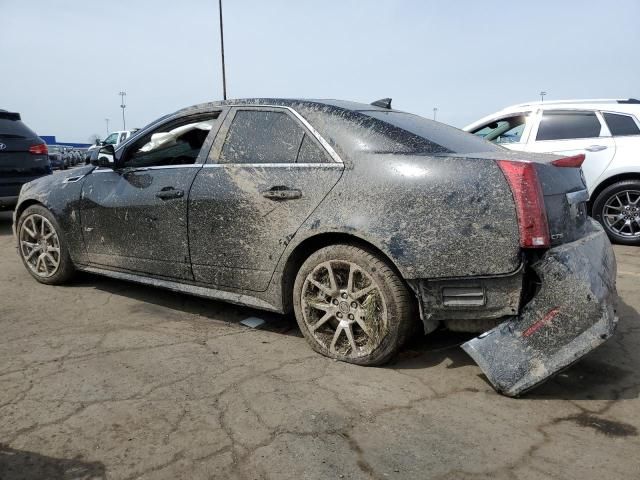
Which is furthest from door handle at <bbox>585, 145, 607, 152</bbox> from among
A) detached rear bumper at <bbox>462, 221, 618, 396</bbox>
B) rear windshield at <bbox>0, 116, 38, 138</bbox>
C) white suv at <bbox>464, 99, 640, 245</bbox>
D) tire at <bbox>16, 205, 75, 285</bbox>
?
rear windshield at <bbox>0, 116, 38, 138</bbox>

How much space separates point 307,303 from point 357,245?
0.48 m

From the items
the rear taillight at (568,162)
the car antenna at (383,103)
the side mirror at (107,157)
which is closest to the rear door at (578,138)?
the car antenna at (383,103)

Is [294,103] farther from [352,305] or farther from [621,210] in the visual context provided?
[621,210]

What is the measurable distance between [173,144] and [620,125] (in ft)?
17.4

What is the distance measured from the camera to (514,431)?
2305mm

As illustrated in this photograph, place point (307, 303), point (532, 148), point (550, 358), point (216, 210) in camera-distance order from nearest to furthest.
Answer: point (550, 358), point (307, 303), point (216, 210), point (532, 148)

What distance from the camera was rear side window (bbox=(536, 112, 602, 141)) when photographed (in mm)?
6465

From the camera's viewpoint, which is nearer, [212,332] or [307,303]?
[307,303]

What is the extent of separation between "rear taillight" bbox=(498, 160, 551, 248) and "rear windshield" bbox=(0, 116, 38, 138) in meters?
7.35

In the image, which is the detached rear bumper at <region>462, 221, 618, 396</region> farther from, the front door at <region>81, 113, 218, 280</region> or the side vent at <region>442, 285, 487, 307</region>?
the front door at <region>81, 113, 218, 280</region>

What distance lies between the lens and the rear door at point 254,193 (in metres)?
3.04

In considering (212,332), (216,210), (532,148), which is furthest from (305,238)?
Result: (532,148)

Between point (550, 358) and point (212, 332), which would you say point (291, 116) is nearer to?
point (212, 332)

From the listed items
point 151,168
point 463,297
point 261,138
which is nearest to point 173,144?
point 151,168
